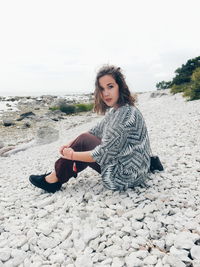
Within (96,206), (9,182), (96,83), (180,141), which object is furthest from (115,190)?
(180,141)

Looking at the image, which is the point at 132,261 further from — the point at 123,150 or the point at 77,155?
the point at 77,155

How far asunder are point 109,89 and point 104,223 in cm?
155

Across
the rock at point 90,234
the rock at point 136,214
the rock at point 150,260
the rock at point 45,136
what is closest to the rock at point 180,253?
the rock at point 150,260

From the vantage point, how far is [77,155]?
3.33m

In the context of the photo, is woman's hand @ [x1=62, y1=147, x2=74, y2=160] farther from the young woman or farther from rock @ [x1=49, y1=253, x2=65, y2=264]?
rock @ [x1=49, y1=253, x2=65, y2=264]

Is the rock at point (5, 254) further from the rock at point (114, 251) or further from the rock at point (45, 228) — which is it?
the rock at point (114, 251)

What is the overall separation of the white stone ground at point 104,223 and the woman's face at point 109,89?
1.16 meters

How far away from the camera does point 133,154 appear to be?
334 cm

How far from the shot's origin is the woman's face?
3.36m

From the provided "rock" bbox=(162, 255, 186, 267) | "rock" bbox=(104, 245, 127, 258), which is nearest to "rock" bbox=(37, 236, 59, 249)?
"rock" bbox=(104, 245, 127, 258)

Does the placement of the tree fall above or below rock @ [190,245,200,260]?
above

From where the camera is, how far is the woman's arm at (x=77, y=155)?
10.8 feet

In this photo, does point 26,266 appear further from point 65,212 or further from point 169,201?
point 169,201

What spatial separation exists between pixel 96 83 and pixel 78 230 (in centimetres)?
174
